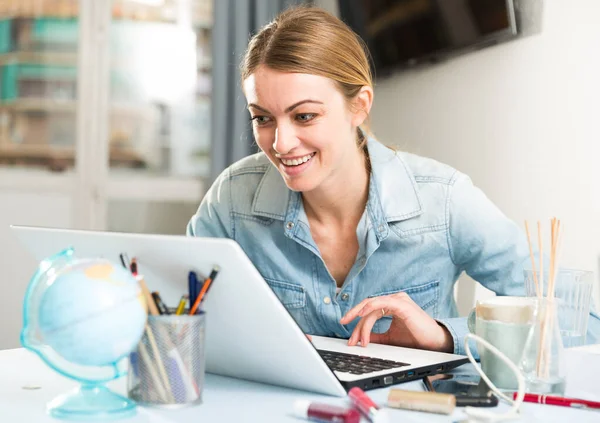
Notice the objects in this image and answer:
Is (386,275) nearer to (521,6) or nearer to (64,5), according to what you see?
(521,6)

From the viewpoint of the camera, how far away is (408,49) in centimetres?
271

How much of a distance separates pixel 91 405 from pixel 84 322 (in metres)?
0.10

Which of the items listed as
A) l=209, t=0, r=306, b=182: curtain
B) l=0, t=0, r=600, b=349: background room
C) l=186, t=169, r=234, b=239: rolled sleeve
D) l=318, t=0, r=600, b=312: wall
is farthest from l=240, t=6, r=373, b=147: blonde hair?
l=209, t=0, r=306, b=182: curtain

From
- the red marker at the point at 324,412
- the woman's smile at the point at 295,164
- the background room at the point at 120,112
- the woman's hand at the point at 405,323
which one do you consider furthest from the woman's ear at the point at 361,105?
the background room at the point at 120,112

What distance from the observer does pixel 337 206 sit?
1.50 m

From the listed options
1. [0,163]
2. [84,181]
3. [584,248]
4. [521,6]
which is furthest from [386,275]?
[0,163]

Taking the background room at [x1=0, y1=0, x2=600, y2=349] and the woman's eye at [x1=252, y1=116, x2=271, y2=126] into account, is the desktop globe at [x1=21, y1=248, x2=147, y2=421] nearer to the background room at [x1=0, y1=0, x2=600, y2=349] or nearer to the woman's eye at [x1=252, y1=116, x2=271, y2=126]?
the woman's eye at [x1=252, y1=116, x2=271, y2=126]

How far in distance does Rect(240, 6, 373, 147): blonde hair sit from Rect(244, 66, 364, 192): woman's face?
0.06 feet

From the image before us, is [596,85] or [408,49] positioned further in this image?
[408,49]

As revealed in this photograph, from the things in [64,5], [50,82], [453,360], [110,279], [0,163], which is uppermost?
[64,5]

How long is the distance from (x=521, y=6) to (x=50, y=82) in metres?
2.17

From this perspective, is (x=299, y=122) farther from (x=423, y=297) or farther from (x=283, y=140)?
(x=423, y=297)

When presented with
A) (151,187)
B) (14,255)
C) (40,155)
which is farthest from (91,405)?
(40,155)

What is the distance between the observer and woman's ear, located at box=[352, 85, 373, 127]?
1.47 m
